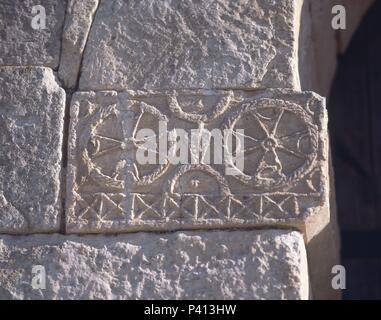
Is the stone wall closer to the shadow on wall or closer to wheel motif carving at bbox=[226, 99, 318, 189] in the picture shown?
wheel motif carving at bbox=[226, 99, 318, 189]

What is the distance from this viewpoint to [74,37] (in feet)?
12.3

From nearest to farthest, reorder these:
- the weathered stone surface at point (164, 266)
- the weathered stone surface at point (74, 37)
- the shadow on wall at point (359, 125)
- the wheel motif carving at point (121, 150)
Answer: the weathered stone surface at point (164, 266) → the wheel motif carving at point (121, 150) → the weathered stone surface at point (74, 37) → the shadow on wall at point (359, 125)

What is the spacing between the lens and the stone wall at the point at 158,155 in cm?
347

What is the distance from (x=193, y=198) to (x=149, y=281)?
32 cm

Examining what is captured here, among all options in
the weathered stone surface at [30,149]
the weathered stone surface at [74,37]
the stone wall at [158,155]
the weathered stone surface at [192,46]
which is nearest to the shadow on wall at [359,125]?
the stone wall at [158,155]

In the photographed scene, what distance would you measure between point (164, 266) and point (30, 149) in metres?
0.65

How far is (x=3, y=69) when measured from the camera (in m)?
3.76

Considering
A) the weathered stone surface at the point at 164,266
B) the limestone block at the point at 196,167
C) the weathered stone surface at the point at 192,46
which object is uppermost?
the weathered stone surface at the point at 192,46

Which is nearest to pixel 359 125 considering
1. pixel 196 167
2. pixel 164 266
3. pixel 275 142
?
pixel 275 142

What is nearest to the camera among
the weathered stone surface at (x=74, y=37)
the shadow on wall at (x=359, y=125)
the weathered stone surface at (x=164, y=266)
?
the weathered stone surface at (x=164, y=266)

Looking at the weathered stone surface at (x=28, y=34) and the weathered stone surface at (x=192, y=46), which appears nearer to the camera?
the weathered stone surface at (x=192, y=46)

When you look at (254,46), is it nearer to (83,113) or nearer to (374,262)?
(83,113)

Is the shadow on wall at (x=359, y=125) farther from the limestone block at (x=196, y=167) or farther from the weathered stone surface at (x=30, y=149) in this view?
the weathered stone surface at (x=30, y=149)

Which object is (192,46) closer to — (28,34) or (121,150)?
(121,150)
